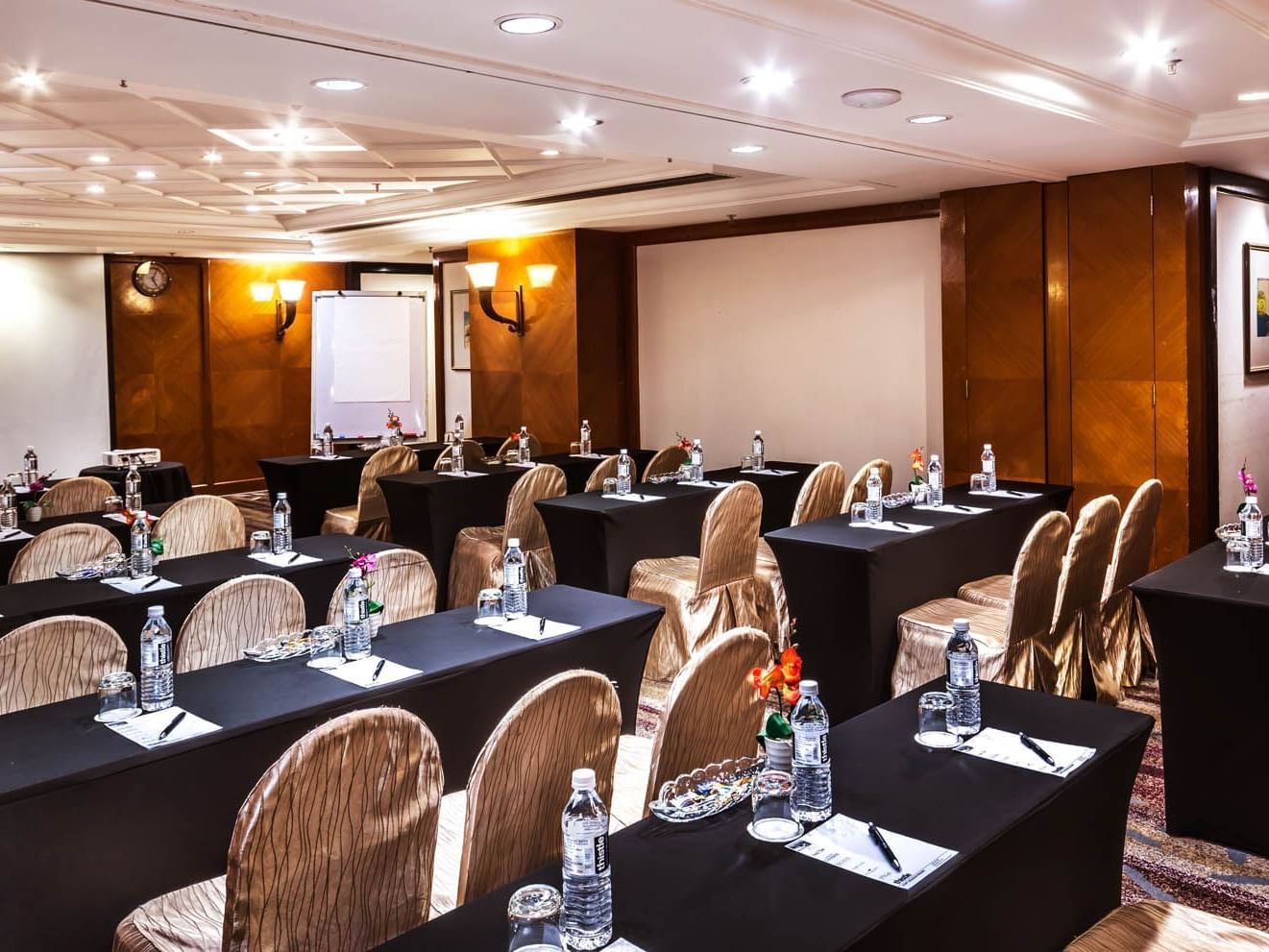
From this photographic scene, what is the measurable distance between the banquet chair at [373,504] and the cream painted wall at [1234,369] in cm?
516

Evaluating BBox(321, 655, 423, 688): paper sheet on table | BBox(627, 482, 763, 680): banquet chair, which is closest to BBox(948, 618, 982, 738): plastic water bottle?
BBox(321, 655, 423, 688): paper sheet on table

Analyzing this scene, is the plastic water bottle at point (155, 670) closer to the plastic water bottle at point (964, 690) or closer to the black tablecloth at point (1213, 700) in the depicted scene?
the plastic water bottle at point (964, 690)

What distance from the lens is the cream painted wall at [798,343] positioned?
8008mm

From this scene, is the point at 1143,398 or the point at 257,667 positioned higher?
the point at 1143,398

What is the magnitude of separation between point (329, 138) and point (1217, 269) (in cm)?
537

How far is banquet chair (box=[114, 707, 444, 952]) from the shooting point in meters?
1.82

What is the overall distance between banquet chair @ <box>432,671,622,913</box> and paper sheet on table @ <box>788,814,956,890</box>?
1.65 ft

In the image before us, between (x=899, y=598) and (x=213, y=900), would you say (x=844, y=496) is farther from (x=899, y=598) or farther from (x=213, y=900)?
(x=213, y=900)

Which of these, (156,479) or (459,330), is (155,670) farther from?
(459,330)

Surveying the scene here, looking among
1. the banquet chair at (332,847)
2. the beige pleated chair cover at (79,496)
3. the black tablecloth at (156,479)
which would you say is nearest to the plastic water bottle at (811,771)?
the banquet chair at (332,847)

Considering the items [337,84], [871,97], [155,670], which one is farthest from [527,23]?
[155,670]

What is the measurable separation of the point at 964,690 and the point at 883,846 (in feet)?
2.04

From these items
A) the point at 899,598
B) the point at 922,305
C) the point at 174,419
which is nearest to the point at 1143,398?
the point at 922,305

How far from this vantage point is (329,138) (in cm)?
A: 677
